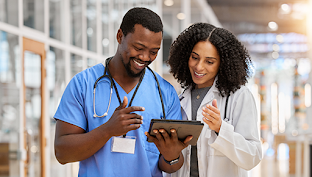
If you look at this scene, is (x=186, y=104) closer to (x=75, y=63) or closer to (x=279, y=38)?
(x=75, y=63)

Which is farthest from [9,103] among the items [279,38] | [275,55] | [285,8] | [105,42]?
[275,55]

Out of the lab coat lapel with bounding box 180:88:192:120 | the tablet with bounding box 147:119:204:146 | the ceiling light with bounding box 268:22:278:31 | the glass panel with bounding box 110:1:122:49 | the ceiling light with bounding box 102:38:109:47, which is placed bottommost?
the tablet with bounding box 147:119:204:146

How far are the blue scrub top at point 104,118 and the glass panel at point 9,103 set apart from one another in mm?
1605

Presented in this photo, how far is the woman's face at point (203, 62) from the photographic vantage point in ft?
5.74

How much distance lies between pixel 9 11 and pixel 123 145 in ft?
6.74

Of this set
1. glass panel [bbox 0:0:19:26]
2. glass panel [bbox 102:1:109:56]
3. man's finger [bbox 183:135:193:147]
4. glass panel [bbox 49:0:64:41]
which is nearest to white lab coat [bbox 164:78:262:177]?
man's finger [bbox 183:135:193:147]

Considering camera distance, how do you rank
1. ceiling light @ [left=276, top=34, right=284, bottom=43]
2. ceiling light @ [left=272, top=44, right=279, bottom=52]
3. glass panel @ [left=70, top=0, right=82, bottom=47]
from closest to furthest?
glass panel @ [left=70, top=0, right=82, bottom=47] < ceiling light @ [left=276, top=34, right=284, bottom=43] < ceiling light @ [left=272, top=44, right=279, bottom=52]

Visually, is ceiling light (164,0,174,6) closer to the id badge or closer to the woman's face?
the woman's face

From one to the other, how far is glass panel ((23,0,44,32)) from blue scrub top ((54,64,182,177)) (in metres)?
2.09

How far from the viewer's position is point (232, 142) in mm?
1595

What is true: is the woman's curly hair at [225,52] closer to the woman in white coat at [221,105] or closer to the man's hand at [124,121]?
the woman in white coat at [221,105]

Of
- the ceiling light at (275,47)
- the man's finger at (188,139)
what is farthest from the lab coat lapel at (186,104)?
the ceiling light at (275,47)

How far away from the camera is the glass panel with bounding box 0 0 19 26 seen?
280 centimetres

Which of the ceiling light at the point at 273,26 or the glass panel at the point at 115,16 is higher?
the ceiling light at the point at 273,26
